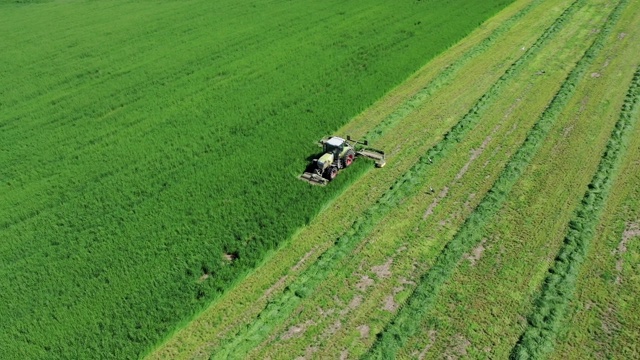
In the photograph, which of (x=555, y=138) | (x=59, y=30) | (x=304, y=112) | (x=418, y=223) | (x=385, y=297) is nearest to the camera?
(x=385, y=297)

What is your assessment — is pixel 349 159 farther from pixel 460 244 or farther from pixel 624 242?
pixel 624 242

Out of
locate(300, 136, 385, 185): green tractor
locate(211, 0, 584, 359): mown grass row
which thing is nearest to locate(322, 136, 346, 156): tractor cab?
locate(300, 136, 385, 185): green tractor

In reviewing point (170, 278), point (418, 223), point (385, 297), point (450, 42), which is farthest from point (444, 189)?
point (450, 42)

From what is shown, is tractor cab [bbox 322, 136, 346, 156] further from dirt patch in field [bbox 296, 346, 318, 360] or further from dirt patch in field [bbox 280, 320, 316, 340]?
dirt patch in field [bbox 296, 346, 318, 360]

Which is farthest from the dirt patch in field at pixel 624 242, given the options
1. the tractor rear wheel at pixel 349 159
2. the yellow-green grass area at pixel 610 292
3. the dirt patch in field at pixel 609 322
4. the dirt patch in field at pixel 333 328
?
the tractor rear wheel at pixel 349 159

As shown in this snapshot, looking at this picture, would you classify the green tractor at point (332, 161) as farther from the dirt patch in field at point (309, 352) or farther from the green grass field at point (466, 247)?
the dirt patch in field at point (309, 352)

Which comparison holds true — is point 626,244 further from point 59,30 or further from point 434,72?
point 59,30

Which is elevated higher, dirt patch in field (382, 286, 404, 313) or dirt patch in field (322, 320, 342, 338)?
dirt patch in field (382, 286, 404, 313)
